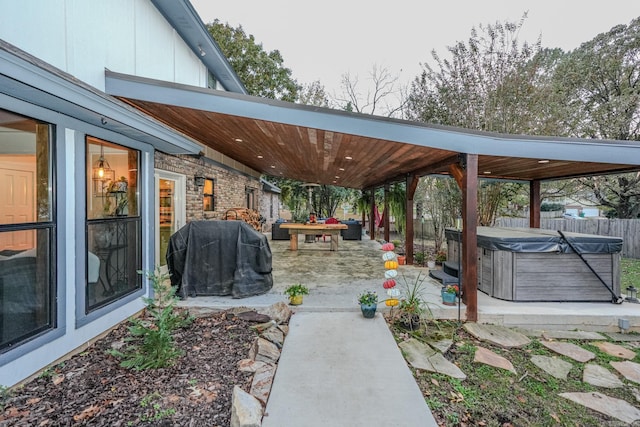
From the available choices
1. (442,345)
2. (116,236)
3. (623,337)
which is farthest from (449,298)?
(116,236)

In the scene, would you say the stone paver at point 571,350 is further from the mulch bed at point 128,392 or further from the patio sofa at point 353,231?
the patio sofa at point 353,231

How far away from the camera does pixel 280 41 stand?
19.4m

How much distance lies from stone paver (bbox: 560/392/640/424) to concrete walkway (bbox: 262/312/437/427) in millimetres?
1446

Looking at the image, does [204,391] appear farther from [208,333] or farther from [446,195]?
[446,195]

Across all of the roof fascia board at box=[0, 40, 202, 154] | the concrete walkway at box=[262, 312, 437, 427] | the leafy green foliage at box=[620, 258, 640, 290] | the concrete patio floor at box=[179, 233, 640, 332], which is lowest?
the leafy green foliage at box=[620, 258, 640, 290]

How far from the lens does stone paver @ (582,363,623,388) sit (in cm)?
283

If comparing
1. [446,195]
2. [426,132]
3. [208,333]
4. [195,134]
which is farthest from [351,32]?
[208,333]

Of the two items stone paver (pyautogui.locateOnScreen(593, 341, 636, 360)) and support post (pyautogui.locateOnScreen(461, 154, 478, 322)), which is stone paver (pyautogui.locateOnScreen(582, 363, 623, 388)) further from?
support post (pyautogui.locateOnScreen(461, 154, 478, 322))

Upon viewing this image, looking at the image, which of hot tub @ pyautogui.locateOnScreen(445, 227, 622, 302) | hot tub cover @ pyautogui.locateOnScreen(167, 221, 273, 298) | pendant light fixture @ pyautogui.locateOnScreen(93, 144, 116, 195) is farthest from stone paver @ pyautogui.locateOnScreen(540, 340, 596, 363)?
pendant light fixture @ pyautogui.locateOnScreen(93, 144, 116, 195)

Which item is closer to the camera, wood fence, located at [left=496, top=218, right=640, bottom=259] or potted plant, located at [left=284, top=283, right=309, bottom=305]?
potted plant, located at [left=284, top=283, right=309, bottom=305]

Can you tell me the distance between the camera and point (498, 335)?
3736 millimetres

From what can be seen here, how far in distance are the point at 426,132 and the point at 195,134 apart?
4184 mm

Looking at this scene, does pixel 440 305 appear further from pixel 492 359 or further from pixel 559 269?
pixel 559 269

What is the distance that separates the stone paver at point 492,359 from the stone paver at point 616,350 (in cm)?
141
